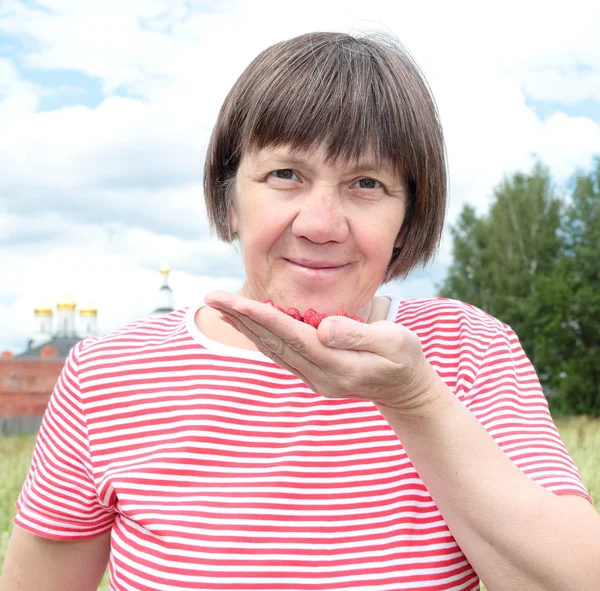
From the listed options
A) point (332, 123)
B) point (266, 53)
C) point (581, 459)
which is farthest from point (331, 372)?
point (581, 459)

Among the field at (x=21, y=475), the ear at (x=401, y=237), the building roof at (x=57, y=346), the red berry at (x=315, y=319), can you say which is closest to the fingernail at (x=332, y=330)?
the red berry at (x=315, y=319)

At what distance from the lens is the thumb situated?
4.46 feet

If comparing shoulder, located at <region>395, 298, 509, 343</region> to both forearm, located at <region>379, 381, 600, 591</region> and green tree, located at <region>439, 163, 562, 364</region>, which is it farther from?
green tree, located at <region>439, 163, 562, 364</region>

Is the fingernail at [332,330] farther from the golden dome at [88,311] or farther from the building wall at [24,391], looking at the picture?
the golden dome at [88,311]

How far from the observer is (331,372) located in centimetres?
141

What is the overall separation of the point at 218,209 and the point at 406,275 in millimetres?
608

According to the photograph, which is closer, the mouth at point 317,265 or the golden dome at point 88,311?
the mouth at point 317,265

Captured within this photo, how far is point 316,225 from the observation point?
171 cm

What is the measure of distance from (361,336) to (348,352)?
4 centimetres

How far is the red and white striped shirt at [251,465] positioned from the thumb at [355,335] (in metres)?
0.49

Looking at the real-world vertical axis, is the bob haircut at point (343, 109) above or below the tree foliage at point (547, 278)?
above

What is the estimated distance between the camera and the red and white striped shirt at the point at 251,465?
1.72 m

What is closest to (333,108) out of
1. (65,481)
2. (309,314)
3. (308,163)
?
(308,163)

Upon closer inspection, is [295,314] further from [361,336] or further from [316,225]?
[361,336]
